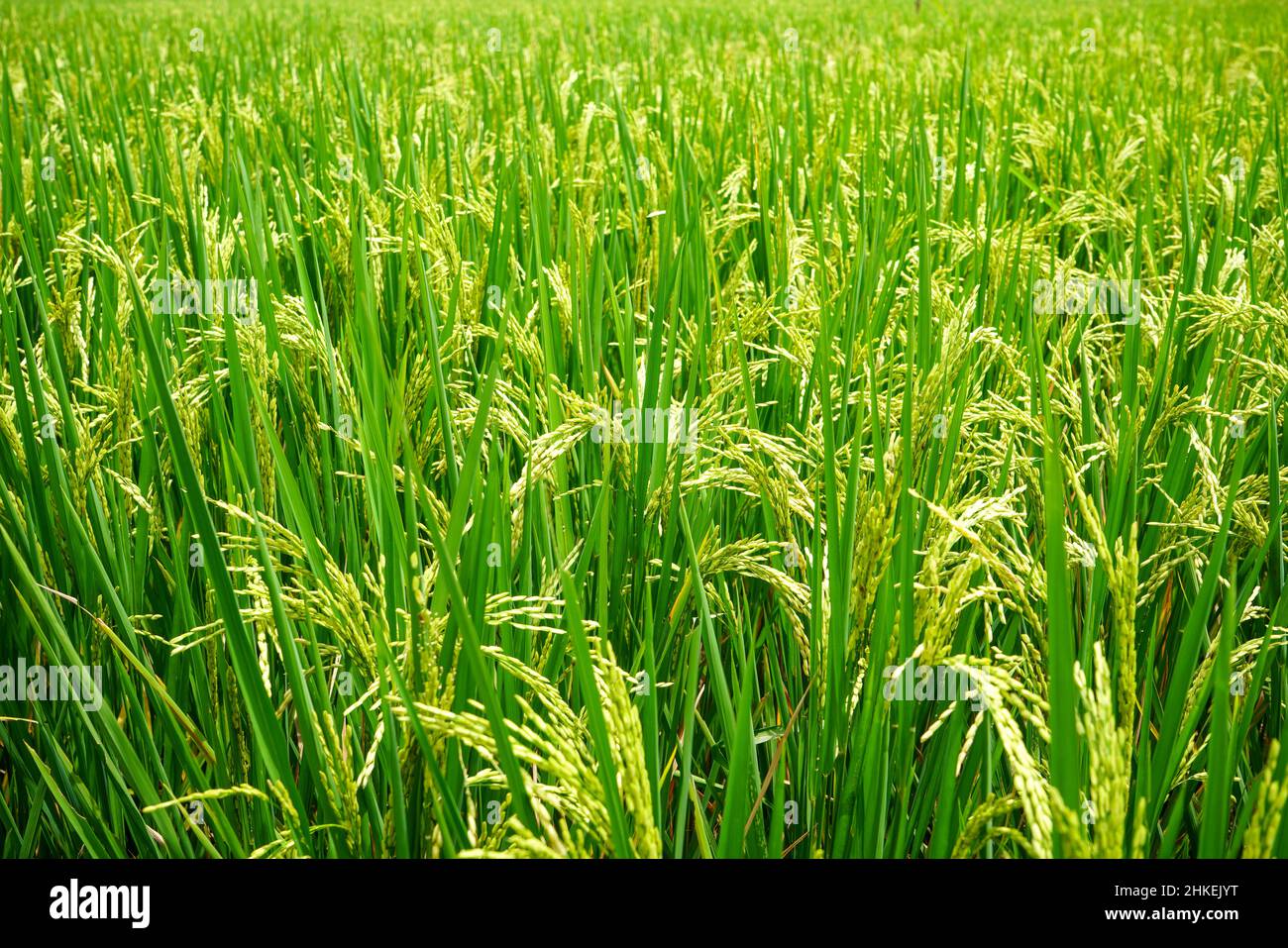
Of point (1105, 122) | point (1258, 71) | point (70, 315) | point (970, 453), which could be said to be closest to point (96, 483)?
point (70, 315)

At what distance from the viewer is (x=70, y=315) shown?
167cm

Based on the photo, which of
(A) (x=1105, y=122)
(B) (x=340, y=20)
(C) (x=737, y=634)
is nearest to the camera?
(C) (x=737, y=634)

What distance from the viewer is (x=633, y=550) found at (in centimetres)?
132

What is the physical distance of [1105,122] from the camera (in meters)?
4.14

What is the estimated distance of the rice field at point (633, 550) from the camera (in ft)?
2.71

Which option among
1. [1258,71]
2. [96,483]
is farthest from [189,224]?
[1258,71]

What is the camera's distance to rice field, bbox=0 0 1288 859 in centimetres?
83

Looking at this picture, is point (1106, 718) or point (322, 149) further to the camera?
point (322, 149)

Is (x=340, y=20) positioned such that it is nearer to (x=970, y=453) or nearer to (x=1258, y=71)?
(x=1258, y=71)
